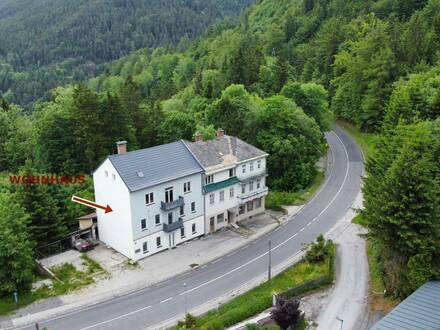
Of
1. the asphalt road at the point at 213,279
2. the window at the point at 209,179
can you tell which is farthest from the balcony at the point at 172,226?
the asphalt road at the point at 213,279

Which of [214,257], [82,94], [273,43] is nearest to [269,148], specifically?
[214,257]

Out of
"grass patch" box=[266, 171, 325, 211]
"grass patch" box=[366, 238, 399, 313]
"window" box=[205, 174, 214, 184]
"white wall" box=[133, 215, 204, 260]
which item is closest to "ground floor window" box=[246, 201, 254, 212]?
"grass patch" box=[266, 171, 325, 211]

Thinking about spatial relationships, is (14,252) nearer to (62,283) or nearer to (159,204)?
(62,283)

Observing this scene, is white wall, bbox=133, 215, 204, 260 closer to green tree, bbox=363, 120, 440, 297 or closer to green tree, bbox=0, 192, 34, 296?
green tree, bbox=0, 192, 34, 296

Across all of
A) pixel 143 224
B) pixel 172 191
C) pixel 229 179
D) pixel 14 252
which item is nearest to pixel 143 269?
pixel 143 224

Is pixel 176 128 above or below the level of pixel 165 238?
above

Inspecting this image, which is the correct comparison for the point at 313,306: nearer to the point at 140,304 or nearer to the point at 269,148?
the point at 140,304
